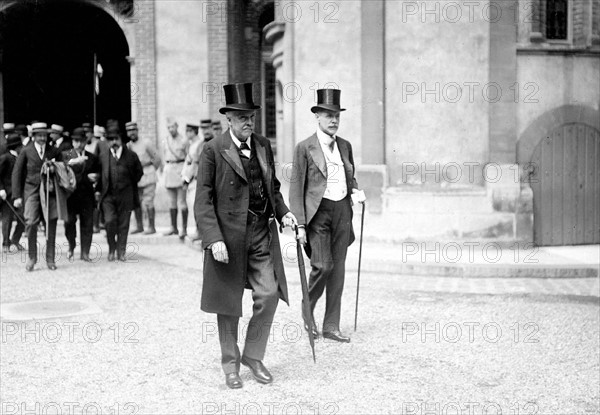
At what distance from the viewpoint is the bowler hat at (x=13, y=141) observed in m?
13.7

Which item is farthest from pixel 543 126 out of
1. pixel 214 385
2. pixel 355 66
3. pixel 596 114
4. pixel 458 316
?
pixel 214 385

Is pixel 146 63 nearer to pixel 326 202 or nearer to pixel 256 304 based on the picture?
pixel 326 202

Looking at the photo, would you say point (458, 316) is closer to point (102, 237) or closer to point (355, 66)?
point (355, 66)

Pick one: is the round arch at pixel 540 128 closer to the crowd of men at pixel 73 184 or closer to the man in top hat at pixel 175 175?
the crowd of men at pixel 73 184

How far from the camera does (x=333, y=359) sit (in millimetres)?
6301

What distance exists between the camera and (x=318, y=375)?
230 inches

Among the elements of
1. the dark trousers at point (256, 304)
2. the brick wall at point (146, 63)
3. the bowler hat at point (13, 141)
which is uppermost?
the brick wall at point (146, 63)

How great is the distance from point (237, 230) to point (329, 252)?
1.58 m

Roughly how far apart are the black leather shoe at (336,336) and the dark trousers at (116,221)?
232 inches

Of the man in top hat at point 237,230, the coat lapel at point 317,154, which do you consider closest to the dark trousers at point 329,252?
the coat lapel at point 317,154

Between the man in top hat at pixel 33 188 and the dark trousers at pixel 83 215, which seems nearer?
the man in top hat at pixel 33 188

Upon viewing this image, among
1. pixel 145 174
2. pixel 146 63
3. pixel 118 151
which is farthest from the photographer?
pixel 146 63

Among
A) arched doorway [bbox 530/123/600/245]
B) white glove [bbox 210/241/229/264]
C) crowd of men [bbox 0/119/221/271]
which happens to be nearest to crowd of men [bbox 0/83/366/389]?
white glove [bbox 210/241/229/264]

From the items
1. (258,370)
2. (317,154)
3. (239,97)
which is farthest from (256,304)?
(317,154)
